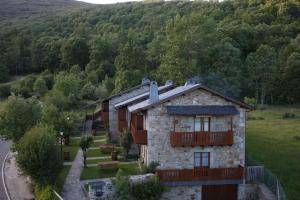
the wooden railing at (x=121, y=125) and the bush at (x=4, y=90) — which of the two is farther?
the bush at (x=4, y=90)

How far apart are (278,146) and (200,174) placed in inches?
558


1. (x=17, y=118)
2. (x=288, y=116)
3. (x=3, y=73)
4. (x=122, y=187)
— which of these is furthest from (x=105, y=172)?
(x=3, y=73)

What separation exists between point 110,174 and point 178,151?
6018 millimetres

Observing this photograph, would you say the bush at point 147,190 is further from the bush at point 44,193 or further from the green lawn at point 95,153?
the green lawn at point 95,153

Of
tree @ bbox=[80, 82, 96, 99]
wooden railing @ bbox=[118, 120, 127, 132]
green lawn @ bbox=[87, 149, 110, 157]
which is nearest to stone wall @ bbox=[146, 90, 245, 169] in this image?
green lawn @ bbox=[87, 149, 110, 157]

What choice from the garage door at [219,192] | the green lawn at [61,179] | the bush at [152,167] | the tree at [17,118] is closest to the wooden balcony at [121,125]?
the green lawn at [61,179]

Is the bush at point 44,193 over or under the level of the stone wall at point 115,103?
under

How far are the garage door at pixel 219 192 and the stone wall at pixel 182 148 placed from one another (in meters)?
1.55

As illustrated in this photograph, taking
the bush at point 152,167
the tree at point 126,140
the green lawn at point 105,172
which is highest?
the tree at point 126,140

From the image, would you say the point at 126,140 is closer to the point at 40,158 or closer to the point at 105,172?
the point at 105,172

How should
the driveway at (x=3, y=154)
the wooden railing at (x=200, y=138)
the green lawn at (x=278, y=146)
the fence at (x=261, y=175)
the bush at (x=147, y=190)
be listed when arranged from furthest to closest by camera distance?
the green lawn at (x=278, y=146) → the driveway at (x=3, y=154) → the wooden railing at (x=200, y=138) → the fence at (x=261, y=175) → the bush at (x=147, y=190)

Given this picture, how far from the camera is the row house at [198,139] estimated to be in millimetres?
30578

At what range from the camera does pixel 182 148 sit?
31156 mm

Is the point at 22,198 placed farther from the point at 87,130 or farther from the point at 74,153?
the point at 87,130
